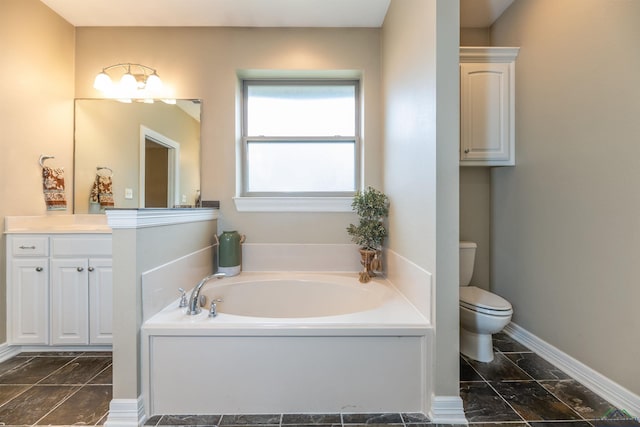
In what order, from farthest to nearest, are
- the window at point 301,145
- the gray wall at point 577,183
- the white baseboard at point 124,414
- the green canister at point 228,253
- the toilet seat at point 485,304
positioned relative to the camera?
the window at point 301,145 < the green canister at point 228,253 < the toilet seat at point 485,304 < the gray wall at point 577,183 < the white baseboard at point 124,414

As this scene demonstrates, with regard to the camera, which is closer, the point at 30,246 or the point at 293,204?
the point at 30,246

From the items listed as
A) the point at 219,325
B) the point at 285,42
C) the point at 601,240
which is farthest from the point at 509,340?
the point at 285,42

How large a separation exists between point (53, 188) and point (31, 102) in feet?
2.01

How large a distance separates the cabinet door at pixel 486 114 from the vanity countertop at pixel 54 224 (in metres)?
2.60

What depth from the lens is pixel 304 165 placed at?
2547 mm

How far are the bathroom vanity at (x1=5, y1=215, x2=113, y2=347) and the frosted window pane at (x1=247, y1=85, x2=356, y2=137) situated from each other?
4.92ft

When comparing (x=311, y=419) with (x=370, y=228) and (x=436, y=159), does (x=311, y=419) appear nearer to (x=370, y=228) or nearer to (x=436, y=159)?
(x=370, y=228)

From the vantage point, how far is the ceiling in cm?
206

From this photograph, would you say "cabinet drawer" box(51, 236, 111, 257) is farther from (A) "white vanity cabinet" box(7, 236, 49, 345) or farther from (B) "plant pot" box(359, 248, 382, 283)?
(B) "plant pot" box(359, 248, 382, 283)

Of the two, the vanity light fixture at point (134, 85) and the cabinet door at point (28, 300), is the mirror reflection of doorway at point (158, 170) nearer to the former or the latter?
the vanity light fixture at point (134, 85)

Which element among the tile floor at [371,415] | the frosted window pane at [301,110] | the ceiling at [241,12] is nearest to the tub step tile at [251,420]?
the tile floor at [371,415]

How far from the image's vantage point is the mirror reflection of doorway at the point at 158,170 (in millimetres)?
2312

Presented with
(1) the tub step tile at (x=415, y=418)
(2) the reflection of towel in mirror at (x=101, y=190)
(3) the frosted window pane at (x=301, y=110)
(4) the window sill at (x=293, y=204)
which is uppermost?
(3) the frosted window pane at (x=301, y=110)

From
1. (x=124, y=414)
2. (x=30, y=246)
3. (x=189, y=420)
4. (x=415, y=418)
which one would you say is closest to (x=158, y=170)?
(x=30, y=246)
